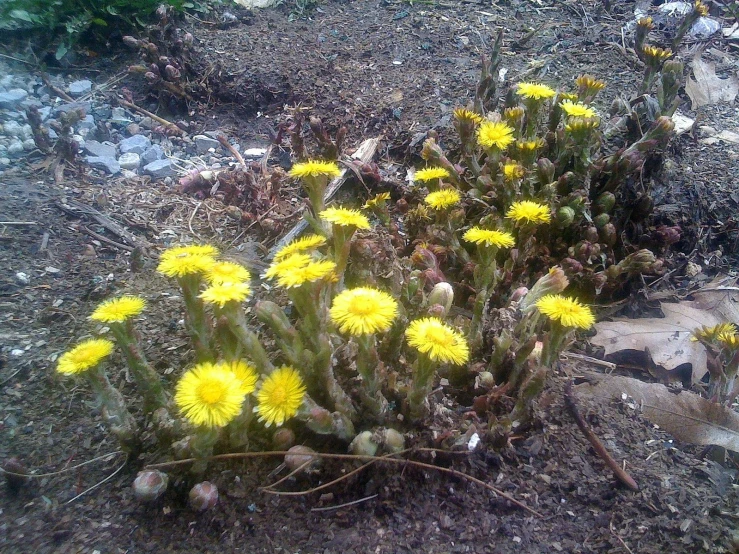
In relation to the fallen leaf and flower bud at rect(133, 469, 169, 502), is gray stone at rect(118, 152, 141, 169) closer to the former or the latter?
flower bud at rect(133, 469, 169, 502)

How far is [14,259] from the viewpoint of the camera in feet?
7.88

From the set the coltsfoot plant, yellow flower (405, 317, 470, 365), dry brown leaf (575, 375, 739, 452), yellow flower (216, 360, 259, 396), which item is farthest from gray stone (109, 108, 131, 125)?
dry brown leaf (575, 375, 739, 452)

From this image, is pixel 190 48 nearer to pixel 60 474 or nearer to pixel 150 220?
pixel 150 220

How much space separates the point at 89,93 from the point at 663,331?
3792 millimetres

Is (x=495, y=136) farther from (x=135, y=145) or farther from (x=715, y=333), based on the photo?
(x=135, y=145)

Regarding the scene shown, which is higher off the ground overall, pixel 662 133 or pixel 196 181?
pixel 662 133

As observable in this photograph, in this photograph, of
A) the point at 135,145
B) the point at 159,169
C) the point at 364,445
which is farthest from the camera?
the point at 135,145

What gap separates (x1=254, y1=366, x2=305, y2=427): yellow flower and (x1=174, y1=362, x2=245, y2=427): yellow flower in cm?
8

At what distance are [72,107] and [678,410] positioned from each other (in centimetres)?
377

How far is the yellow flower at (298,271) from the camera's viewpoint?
1.51 metres

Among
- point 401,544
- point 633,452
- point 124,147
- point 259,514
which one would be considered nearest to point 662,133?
point 633,452

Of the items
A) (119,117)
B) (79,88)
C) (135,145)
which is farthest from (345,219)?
(79,88)

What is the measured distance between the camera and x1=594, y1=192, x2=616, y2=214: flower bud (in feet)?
8.20

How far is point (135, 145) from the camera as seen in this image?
3312 mm
